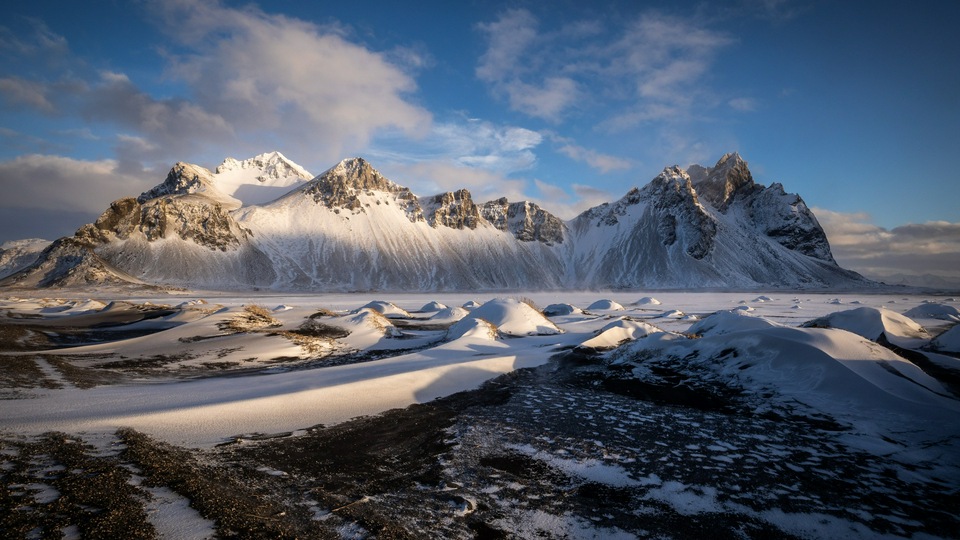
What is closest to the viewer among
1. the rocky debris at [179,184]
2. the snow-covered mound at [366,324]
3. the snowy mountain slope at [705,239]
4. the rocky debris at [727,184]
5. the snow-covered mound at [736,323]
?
the snow-covered mound at [736,323]

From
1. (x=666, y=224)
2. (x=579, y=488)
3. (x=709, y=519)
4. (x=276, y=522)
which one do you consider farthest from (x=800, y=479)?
(x=666, y=224)

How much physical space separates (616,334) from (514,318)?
6.88 m

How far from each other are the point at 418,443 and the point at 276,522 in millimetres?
3011

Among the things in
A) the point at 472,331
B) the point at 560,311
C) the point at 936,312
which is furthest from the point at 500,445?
the point at 936,312

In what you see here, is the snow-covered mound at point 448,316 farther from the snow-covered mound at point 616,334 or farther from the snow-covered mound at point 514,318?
the snow-covered mound at point 616,334

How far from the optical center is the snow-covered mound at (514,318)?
2352 centimetres

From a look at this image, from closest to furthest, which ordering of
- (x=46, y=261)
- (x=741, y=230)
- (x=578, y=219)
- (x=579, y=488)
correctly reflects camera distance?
(x=579, y=488), (x=46, y=261), (x=741, y=230), (x=578, y=219)

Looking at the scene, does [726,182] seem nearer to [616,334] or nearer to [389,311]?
[389,311]

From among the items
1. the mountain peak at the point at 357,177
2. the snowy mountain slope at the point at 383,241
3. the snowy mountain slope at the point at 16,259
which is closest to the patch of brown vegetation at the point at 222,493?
the snowy mountain slope at the point at 383,241

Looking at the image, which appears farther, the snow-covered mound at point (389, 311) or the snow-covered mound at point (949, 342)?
the snow-covered mound at point (389, 311)

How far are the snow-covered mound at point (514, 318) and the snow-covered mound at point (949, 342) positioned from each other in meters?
15.6

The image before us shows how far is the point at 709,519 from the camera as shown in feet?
15.2

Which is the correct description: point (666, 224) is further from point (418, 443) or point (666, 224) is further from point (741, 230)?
point (418, 443)

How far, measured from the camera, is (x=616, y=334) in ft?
61.7
